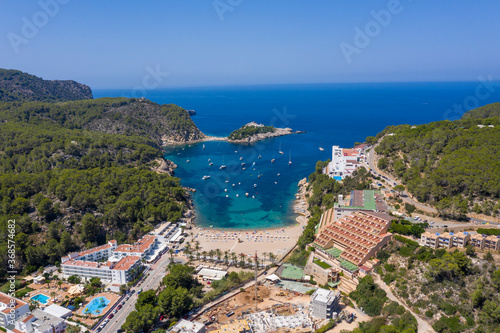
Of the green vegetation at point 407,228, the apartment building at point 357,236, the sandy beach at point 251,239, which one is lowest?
the sandy beach at point 251,239

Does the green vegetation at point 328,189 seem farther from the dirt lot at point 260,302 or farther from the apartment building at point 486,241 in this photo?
the apartment building at point 486,241

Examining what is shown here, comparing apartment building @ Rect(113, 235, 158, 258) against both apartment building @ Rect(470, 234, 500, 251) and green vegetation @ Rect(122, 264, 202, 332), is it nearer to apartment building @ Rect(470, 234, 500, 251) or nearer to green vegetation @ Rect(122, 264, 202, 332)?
green vegetation @ Rect(122, 264, 202, 332)

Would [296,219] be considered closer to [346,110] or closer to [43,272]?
[43,272]

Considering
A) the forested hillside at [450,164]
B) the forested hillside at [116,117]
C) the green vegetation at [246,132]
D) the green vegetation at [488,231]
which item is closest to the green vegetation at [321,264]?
the forested hillside at [450,164]

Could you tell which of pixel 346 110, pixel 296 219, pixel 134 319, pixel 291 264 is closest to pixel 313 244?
pixel 291 264

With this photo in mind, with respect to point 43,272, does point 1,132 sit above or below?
above

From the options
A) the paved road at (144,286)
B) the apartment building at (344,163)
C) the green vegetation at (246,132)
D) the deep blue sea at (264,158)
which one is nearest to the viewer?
the paved road at (144,286)
